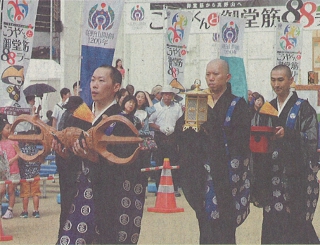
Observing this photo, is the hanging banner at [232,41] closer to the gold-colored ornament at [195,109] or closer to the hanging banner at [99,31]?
the hanging banner at [99,31]

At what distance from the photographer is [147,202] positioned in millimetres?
12984

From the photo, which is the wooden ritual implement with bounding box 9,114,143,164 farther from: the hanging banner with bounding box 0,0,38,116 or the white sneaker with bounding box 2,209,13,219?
the hanging banner with bounding box 0,0,38,116

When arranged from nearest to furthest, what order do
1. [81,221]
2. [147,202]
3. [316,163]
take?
1. [81,221]
2. [316,163]
3. [147,202]

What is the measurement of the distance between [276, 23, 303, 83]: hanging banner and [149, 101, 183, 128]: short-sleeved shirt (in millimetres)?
5809

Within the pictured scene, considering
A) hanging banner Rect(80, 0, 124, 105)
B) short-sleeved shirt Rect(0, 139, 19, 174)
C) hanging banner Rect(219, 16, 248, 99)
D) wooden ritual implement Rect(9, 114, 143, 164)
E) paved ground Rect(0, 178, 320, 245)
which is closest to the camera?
wooden ritual implement Rect(9, 114, 143, 164)

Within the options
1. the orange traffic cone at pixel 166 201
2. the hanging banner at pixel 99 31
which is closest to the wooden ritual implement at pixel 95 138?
the hanging banner at pixel 99 31

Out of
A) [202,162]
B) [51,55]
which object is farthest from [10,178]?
[51,55]

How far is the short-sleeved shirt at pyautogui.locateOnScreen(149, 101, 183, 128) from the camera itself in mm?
13758

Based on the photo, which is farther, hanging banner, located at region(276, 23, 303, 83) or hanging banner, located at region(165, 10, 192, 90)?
hanging banner, located at region(276, 23, 303, 83)

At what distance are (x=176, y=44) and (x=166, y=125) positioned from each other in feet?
12.7

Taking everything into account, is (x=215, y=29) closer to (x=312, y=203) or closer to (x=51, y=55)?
(x=51, y=55)

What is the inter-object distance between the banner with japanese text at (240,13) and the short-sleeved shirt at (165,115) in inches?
328

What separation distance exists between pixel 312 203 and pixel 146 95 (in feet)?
21.4

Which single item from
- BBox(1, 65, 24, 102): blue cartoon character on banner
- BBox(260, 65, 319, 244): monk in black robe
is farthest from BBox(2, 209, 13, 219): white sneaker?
BBox(260, 65, 319, 244): monk in black robe
